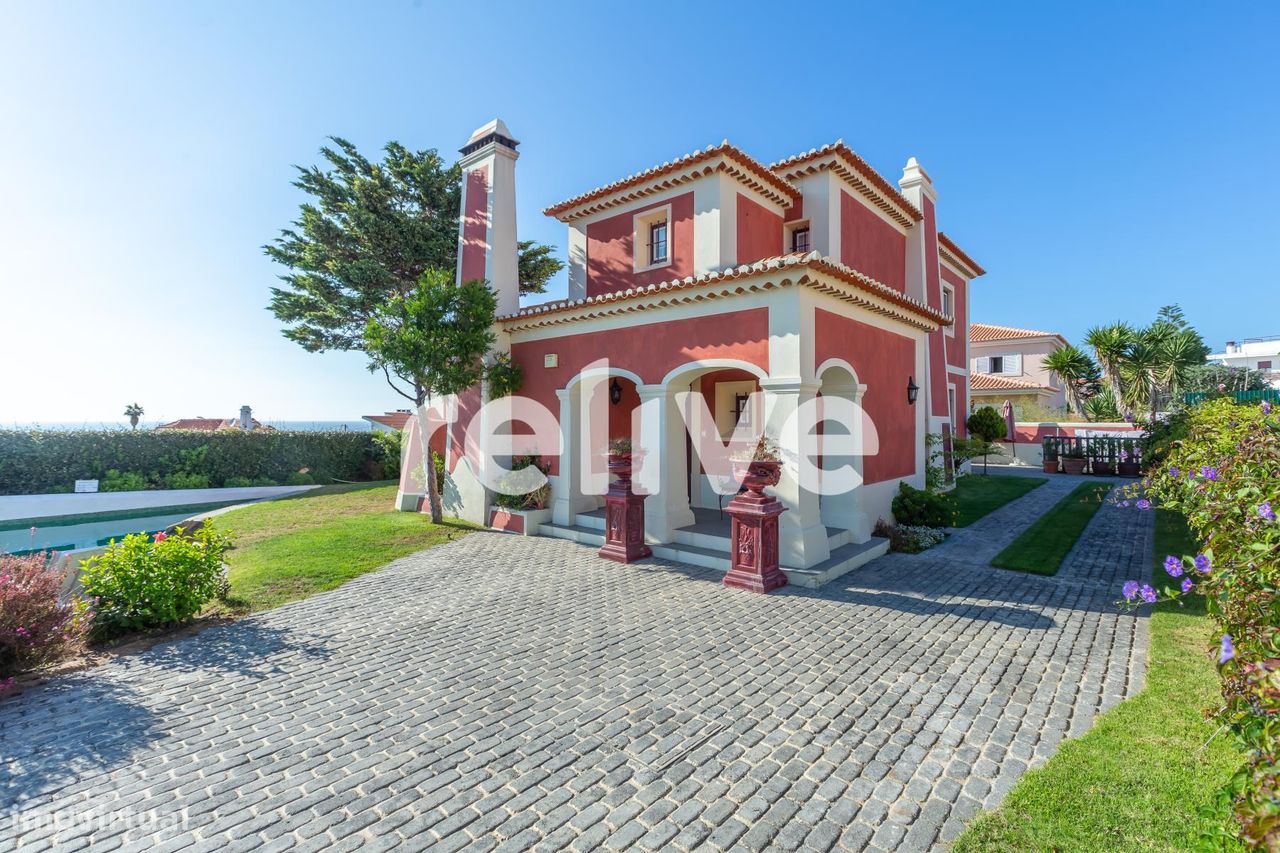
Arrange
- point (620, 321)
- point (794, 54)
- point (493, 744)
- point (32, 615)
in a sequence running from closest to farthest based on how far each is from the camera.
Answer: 1. point (493, 744)
2. point (32, 615)
3. point (620, 321)
4. point (794, 54)

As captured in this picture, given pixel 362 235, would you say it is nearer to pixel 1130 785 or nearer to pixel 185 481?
pixel 185 481

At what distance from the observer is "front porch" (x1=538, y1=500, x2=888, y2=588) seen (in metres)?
7.71

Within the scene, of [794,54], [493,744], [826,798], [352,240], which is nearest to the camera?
[826,798]

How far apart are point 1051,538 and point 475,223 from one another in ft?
43.7

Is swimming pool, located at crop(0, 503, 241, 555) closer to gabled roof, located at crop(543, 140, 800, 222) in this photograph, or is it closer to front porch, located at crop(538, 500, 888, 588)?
front porch, located at crop(538, 500, 888, 588)

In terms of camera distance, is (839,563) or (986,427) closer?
(839,563)

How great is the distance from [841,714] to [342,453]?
2408 centimetres

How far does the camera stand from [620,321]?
32.8 ft

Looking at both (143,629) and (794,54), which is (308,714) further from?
(794,54)

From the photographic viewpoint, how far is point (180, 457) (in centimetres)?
1986

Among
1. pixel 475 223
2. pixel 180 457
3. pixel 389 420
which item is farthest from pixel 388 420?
pixel 475 223

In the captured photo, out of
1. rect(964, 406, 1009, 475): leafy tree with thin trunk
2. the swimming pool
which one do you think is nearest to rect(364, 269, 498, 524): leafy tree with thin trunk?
the swimming pool

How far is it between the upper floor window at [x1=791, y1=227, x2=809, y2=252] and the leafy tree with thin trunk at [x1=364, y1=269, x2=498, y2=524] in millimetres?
6653

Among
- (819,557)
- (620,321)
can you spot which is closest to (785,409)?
(819,557)
